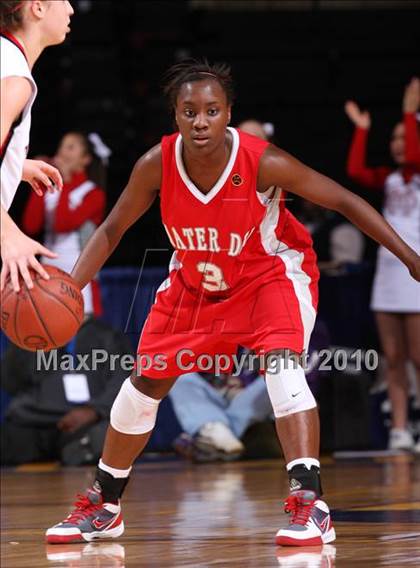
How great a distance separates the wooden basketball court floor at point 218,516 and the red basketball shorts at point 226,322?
0.65 m

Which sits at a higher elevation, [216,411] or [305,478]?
[216,411]

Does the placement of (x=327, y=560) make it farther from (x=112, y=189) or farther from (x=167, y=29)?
(x=167, y=29)

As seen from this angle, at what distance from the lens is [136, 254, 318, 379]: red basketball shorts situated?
15.4 feet

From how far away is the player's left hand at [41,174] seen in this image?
4410 millimetres

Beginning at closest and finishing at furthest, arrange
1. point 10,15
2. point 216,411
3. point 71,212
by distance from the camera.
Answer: point 10,15 → point 216,411 → point 71,212

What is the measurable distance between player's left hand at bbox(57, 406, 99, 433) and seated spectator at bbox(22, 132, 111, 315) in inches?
25.4

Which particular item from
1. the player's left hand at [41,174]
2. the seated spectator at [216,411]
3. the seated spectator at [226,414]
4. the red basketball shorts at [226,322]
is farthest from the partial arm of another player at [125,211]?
the seated spectator at [216,411]

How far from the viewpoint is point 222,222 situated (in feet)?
15.7

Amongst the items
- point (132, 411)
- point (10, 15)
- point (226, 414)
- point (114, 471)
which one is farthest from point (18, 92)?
point (226, 414)

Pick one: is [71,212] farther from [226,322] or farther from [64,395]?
[226,322]

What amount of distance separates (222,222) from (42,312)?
1173 mm

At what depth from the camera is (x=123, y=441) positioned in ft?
15.8

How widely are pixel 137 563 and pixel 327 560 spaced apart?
23.2 inches

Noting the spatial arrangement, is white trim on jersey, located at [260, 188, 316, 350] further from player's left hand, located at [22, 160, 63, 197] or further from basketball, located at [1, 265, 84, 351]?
basketball, located at [1, 265, 84, 351]
